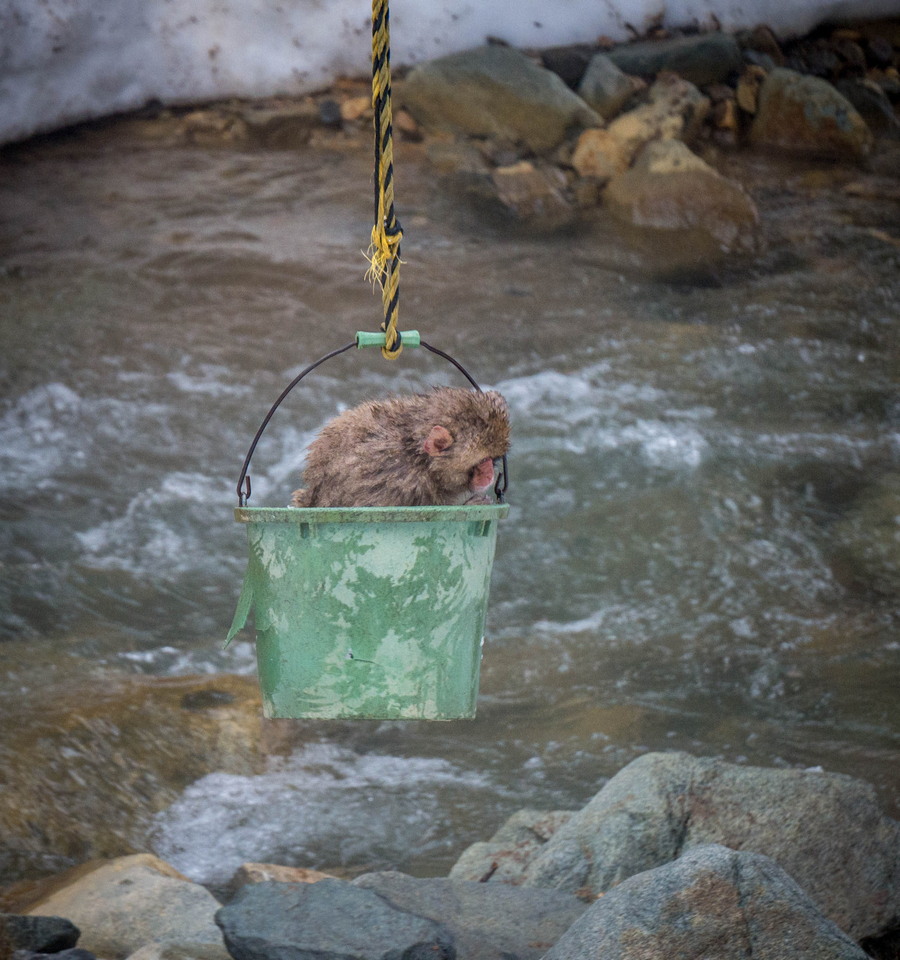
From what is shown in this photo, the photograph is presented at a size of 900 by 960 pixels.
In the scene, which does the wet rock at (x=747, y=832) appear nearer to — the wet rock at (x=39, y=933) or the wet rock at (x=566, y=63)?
the wet rock at (x=39, y=933)

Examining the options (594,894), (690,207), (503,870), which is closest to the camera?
(594,894)

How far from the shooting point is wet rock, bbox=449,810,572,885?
3.10 m

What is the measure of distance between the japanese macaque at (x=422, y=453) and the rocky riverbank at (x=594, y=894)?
937 mm

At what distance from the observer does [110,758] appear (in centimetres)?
354

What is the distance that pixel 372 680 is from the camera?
7.43 feet

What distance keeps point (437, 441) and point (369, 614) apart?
15.8 inches

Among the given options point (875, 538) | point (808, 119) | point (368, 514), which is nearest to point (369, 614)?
point (368, 514)

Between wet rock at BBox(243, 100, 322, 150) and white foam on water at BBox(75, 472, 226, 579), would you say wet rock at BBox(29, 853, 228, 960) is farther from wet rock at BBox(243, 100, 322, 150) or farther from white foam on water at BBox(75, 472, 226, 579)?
wet rock at BBox(243, 100, 322, 150)

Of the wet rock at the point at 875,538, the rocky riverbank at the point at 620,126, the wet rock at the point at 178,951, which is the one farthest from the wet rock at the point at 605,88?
the wet rock at the point at 178,951

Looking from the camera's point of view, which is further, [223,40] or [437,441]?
[223,40]

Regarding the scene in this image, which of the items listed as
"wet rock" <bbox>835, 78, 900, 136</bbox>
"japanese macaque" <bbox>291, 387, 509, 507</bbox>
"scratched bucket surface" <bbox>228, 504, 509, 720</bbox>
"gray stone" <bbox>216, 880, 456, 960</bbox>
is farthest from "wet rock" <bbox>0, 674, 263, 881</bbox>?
"wet rock" <bbox>835, 78, 900, 136</bbox>

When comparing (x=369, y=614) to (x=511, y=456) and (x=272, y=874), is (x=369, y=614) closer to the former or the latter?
(x=272, y=874)

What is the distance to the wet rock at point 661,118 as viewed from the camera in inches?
355

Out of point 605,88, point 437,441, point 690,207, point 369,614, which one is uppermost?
point 605,88
